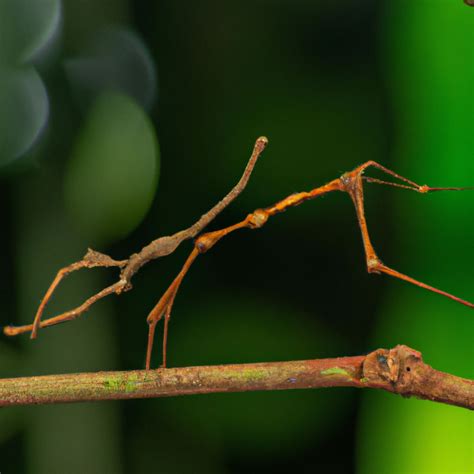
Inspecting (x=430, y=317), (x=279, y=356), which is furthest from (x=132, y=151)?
(x=430, y=317)

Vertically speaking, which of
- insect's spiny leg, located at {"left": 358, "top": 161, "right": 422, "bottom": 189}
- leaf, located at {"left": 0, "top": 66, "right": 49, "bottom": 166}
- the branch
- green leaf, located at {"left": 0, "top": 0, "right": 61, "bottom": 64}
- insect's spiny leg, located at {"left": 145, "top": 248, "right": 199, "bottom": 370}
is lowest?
the branch

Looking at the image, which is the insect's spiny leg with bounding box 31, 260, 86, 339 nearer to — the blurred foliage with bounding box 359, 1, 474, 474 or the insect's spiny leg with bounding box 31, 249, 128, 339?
the insect's spiny leg with bounding box 31, 249, 128, 339

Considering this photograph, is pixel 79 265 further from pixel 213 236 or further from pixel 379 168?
pixel 379 168

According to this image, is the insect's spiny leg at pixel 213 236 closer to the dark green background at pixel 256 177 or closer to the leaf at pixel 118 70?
the dark green background at pixel 256 177

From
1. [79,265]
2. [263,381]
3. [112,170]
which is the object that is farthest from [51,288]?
[263,381]

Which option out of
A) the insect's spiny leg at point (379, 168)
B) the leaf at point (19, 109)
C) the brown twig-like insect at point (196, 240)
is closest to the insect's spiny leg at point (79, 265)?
the brown twig-like insect at point (196, 240)

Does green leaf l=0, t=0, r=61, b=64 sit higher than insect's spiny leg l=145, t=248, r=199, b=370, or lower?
higher

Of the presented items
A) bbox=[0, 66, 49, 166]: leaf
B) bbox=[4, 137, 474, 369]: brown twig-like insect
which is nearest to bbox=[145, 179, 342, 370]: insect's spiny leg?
bbox=[4, 137, 474, 369]: brown twig-like insect
